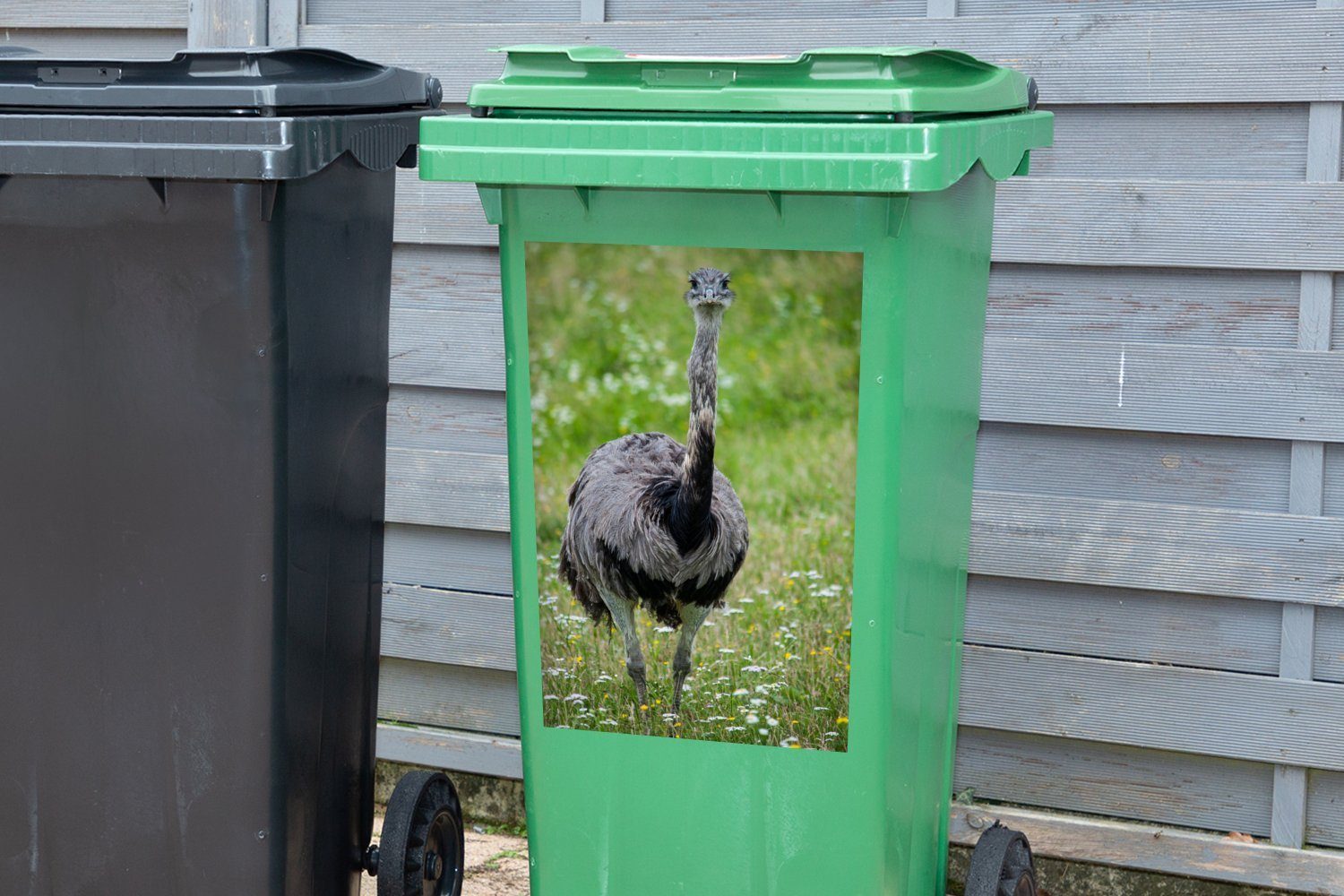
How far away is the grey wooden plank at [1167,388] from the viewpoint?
267cm

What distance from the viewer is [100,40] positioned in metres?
3.32

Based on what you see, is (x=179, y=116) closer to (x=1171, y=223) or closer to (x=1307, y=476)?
(x=1171, y=223)

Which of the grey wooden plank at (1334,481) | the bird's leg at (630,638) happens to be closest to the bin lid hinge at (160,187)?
the bird's leg at (630,638)

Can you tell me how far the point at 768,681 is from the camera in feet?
7.43

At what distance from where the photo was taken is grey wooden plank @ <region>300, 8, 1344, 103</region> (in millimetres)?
2600

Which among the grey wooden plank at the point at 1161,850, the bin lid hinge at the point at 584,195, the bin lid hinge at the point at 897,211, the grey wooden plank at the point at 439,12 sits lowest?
the grey wooden plank at the point at 1161,850

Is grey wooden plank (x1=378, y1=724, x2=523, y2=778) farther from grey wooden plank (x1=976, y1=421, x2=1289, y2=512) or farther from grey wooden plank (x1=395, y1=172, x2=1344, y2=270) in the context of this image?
grey wooden plank (x1=395, y1=172, x2=1344, y2=270)

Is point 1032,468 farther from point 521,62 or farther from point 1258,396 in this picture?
point 521,62

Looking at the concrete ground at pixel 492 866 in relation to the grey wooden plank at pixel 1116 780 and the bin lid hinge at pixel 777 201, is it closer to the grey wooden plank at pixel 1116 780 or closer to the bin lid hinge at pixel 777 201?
the grey wooden plank at pixel 1116 780

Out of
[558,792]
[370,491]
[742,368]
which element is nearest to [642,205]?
[370,491]

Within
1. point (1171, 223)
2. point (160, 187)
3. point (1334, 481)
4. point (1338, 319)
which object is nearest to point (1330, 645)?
point (1334, 481)

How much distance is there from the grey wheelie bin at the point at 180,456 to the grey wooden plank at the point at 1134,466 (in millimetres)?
1340

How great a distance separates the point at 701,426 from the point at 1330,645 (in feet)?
4.63

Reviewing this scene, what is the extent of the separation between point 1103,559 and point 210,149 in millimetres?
1870
